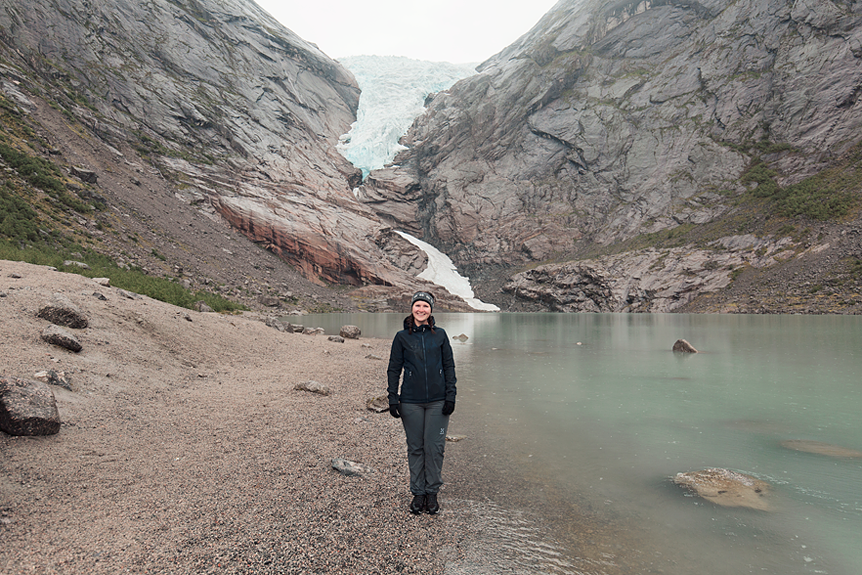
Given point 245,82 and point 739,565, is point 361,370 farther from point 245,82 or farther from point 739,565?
point 245,82

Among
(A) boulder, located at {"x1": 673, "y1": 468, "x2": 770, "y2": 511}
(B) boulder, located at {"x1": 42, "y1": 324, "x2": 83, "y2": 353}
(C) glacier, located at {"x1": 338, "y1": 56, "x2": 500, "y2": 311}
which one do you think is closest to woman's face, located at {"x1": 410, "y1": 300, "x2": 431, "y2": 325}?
(A) boulder, located at {"x1": 673, "y1": 468, "x2": 770, "y2": 511}

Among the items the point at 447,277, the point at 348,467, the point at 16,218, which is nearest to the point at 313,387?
the point at 348,467

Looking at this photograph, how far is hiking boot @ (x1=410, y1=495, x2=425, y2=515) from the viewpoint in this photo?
4.90 metres

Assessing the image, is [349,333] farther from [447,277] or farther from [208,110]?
[208,110]

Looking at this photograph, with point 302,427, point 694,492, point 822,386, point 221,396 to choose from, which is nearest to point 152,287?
point 221,396

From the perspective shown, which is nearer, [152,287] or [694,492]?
[694,492]

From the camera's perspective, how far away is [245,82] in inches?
3516

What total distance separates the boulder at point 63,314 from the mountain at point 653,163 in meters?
62.7

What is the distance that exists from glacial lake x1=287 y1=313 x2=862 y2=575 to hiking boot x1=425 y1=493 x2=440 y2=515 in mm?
1306

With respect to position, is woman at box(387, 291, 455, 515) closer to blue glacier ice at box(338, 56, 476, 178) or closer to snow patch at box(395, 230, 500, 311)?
snow patch at box(395, 230, 500, 311)

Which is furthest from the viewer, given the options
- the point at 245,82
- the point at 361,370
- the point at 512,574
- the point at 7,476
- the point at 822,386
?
the point at 245,82

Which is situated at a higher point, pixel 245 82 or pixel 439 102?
pixel 439 102

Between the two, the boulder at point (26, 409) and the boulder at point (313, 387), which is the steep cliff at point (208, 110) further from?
the boulder at point (26, 409)

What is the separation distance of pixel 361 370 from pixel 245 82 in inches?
3823
